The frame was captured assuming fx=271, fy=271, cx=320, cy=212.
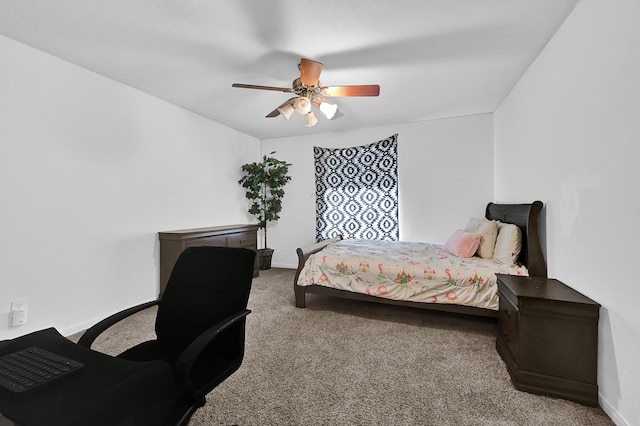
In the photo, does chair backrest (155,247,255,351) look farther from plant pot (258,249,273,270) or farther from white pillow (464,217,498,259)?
plant pot (258,249,273,270)

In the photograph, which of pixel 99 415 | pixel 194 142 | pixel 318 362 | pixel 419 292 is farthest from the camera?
pixel 194 142

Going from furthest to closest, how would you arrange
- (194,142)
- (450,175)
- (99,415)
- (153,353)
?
(450,175) → (194,142) → (153,353) → (99,415)

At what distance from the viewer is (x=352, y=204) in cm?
478

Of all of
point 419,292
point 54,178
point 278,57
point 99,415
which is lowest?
point 419,292

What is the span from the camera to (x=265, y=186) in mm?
5215

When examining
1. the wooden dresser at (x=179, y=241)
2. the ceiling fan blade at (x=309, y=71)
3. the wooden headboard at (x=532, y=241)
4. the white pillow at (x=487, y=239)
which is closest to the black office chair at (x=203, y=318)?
the wooden dresser at (x=179, y=241)

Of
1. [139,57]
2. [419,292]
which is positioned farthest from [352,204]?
[139,57]

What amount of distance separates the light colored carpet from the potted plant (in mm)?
2280

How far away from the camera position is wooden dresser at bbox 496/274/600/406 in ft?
5.16

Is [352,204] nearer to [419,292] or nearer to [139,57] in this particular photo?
[419,292]

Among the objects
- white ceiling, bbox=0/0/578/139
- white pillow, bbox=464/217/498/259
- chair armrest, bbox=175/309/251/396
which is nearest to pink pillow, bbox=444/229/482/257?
white pillow, bbox=464/217/498/259

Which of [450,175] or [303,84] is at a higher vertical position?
[303,84]

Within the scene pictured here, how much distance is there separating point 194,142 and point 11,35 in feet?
6.21

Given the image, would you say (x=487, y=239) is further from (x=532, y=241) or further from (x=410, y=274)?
(x=410, y=274)
